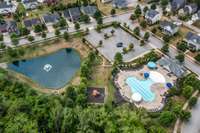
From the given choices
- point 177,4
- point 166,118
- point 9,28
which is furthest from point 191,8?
point 9,28

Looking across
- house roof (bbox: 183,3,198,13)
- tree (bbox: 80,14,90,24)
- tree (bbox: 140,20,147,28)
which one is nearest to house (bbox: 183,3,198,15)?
house roof (bbox: 183,3,198,13)

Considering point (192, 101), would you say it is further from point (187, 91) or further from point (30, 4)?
point (30, 4)

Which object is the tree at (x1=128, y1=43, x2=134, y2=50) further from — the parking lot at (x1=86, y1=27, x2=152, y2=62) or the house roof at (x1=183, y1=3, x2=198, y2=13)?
the house roof at (x1=183, y1=3, x2=198, y2=13)

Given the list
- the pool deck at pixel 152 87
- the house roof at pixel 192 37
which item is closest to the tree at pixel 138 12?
the house roof at pixel 192 37

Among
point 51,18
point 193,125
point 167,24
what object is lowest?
point 193,125

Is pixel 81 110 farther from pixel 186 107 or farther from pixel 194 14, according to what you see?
pixel 194 14
